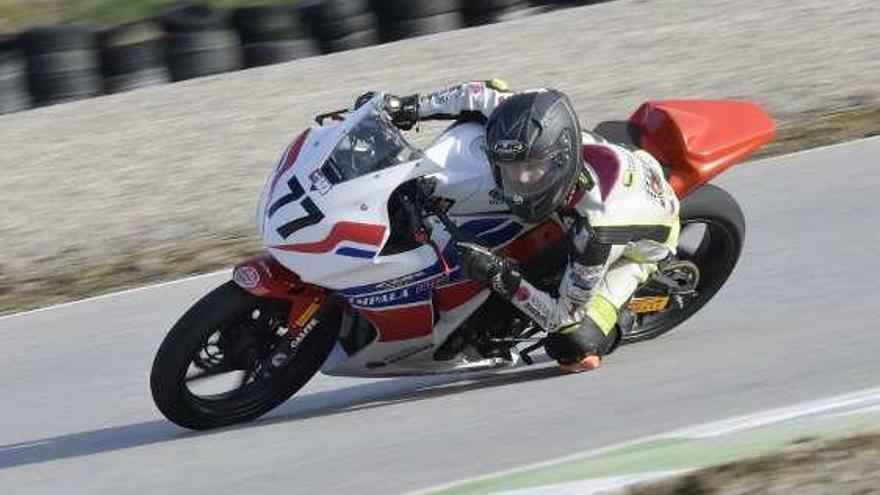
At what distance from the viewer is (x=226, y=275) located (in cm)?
885

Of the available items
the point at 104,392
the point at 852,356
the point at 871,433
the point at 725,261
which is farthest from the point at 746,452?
A: the point at 104,392

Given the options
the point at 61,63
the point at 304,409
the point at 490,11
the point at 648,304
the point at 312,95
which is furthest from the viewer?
the point at 490,11

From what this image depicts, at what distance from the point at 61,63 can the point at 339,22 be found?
2.25 meters

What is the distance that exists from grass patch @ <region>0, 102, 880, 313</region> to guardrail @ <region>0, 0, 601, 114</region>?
4249mm

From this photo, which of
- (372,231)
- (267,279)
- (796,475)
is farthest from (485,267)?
(796,475)

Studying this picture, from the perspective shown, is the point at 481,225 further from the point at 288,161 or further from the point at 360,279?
the point at 288,161

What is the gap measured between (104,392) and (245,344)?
1280 millimetres

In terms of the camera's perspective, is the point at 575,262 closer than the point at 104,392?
Yes

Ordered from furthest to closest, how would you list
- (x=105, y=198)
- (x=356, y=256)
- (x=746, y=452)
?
1. (x=105, y=198)
2. (x=356, y=256)
3. (x=746, y=452)

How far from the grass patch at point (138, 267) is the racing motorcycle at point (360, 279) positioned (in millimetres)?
2817

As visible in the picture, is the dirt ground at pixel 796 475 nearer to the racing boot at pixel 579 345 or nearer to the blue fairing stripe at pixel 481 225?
the racing boot at pixel 579 345

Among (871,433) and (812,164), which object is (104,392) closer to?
(871,433)

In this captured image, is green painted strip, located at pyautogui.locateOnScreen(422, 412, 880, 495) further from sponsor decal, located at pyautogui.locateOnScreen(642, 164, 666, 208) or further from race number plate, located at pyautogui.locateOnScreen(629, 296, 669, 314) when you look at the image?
race number plate, located at pyautogui.locateOnScreen(629, 296, 669, 314)

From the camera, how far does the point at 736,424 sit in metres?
5.69
